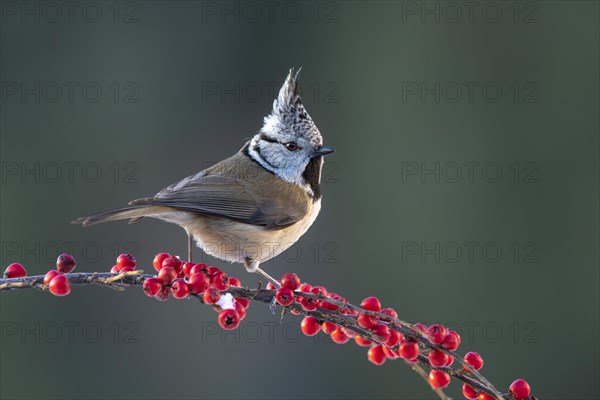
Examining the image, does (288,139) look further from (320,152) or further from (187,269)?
(187,269)

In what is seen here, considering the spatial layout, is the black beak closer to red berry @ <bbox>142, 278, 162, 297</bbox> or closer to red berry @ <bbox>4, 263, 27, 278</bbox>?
red berry @ <bbox>142, 278, 162, 297</bbox>

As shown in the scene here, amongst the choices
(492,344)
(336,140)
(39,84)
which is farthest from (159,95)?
(492,344)

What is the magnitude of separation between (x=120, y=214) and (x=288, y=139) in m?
0.89

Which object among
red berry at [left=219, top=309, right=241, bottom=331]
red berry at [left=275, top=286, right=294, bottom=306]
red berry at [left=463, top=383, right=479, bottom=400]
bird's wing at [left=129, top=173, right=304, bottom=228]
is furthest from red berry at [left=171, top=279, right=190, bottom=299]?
bird's wing at [left=129, top=173, right=304, bottom=228]

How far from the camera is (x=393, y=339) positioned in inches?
71.7

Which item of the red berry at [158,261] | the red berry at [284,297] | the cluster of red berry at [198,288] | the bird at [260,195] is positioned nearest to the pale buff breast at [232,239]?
the bird at [260,195]

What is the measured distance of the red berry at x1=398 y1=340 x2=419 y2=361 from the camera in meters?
1.78

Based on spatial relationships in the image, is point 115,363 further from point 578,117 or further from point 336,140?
point 578,117

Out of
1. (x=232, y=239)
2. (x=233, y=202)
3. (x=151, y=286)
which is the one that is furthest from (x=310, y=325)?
(x=233, y=202)

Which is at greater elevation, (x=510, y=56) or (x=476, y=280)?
(x=510, y=56)

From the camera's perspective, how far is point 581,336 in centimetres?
602

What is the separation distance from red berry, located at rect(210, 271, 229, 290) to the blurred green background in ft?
11.0

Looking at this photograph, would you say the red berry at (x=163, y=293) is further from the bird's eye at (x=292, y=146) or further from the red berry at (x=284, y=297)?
the bird's eye at (x=292, y=146)

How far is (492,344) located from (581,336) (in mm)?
756
